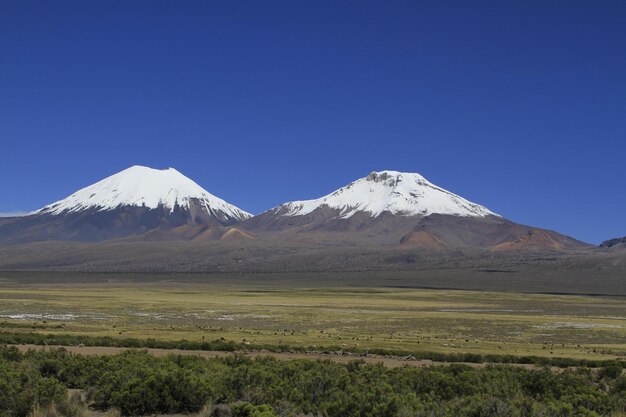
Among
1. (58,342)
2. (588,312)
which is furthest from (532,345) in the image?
(588,312)

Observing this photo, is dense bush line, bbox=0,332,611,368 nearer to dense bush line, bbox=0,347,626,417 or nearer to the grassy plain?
the grassy plain

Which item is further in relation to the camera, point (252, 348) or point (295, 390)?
point (252, 348)

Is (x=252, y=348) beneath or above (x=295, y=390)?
beneath

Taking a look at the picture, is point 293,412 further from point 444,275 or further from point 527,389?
point 444,275

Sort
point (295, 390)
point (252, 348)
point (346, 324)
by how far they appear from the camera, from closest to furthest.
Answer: point (295, 390) < point (252, 348) < point (346, 324)

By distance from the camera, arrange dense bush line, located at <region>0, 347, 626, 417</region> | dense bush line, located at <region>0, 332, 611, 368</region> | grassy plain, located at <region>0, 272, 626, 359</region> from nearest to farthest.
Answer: dense bush line, located at <region>0, 347, 626, 417</region> → dense bush line, located at <region>0, 332, 611, 368</region> → grassy plain, located at <region>0, 272, 626, 359</region>

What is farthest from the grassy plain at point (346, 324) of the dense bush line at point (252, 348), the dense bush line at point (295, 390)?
the dense bush line at point (295, 390)

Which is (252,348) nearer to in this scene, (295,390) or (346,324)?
(295,390)

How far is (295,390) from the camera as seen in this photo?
1730cm

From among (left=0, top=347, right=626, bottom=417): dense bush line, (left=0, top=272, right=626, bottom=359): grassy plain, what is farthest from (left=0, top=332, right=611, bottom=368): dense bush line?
(left=0, top=347, right=626, bottom=417): dense bush line

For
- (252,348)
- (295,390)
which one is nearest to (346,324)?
(252,348)

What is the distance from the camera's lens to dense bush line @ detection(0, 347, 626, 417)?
15023 millimetres

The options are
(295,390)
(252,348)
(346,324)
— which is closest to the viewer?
(295,390)

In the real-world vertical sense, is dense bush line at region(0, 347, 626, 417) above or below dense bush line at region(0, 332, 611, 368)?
above
